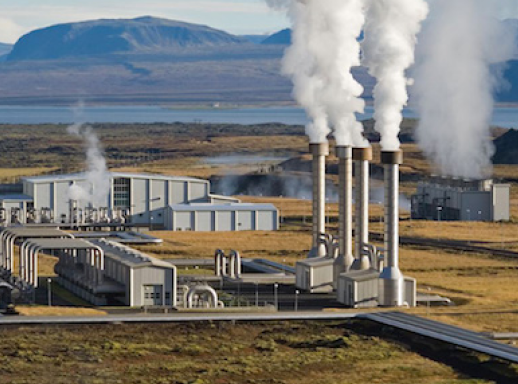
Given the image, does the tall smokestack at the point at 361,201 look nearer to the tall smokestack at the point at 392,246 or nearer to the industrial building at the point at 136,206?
the tall smokestack at the point at 392,246

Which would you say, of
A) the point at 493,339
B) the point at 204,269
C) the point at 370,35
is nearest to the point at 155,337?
the point at 493,339

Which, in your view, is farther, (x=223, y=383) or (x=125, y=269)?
(x=125, y=269)

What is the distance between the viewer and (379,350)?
7850 centimetres

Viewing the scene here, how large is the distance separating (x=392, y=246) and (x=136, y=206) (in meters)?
66.1

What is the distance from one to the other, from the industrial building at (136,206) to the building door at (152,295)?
55772 millimetres

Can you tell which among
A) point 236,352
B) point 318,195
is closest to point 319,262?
point 318,195

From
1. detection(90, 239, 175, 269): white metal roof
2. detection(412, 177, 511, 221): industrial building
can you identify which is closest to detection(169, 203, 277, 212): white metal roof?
detection(412, 177, 511, 221): industrial building

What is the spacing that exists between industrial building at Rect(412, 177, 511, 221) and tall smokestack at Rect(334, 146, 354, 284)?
195 ft

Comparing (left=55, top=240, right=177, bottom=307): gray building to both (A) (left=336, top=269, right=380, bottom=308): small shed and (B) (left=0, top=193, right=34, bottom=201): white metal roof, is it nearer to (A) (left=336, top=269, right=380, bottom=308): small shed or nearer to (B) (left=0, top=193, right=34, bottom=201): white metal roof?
(A) (left=336, top=269, right=380, bottom=308): small shed

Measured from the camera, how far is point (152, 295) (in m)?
93.9

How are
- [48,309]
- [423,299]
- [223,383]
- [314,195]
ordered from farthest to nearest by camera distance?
[314,195]
[423,299]
[48,309]
[223,383]

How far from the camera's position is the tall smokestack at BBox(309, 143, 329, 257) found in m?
110

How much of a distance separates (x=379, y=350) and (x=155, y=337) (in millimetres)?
12313

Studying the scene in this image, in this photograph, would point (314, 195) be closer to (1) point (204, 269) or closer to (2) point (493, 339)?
(1) point (204, 269)
